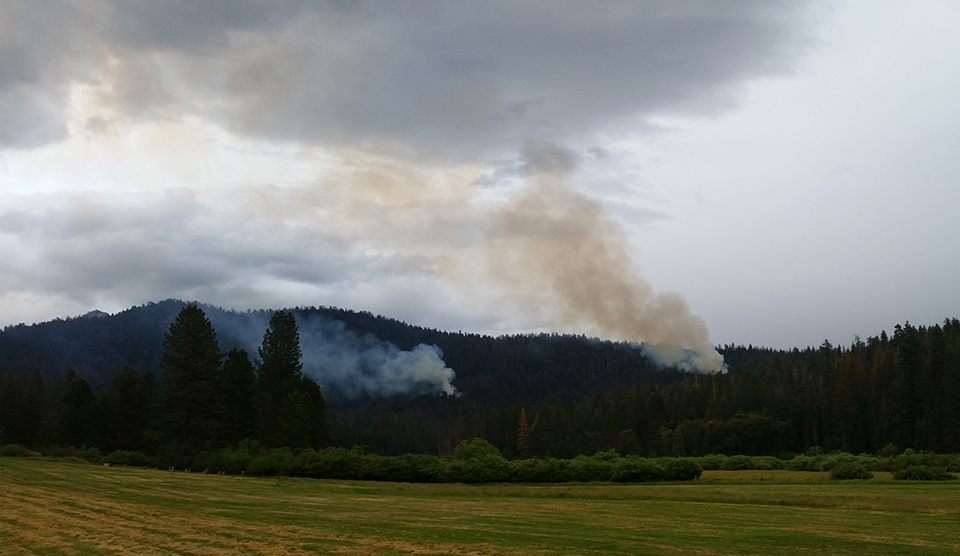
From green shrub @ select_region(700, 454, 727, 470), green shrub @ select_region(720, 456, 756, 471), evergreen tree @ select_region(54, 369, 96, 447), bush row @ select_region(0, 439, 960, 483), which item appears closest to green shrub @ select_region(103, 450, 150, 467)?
bush row @ select_region(0, 439, 960, 483)

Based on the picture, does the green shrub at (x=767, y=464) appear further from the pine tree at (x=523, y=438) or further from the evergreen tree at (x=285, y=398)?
the evergreen tree at (x=285, y=398)

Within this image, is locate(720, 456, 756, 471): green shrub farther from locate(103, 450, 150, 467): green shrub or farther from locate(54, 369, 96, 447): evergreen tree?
locate(54, 369, 96, 447): evergreen tree

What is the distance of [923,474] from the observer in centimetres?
6284

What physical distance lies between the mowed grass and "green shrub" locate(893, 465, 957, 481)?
8.15 m

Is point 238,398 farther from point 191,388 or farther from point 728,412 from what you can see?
point 728,412

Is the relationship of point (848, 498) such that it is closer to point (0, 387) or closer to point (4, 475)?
point (4, 475)

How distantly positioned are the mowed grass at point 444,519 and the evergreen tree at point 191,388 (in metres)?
25.4

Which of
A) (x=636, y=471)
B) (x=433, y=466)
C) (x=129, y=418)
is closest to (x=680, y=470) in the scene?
(x=636, y=471)

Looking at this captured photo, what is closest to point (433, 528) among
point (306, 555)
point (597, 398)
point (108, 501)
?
point (306, 555)

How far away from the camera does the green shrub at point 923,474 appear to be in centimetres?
6206

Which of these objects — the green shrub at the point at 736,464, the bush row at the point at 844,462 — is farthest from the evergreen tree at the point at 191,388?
the green shrub at the point at 736,464

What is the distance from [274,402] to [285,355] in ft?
33.6

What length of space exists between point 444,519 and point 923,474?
47.9 metres

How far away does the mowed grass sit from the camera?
24797mm
